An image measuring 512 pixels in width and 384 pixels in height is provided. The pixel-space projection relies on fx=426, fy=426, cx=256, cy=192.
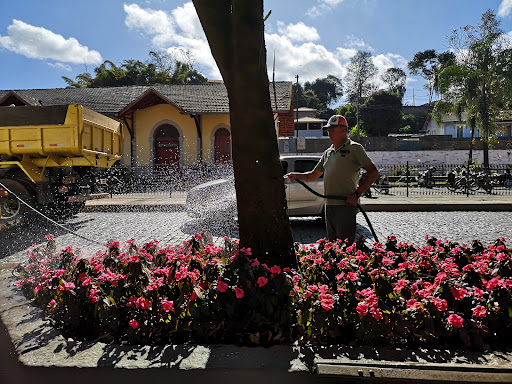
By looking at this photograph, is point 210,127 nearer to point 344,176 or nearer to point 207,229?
point 207,229

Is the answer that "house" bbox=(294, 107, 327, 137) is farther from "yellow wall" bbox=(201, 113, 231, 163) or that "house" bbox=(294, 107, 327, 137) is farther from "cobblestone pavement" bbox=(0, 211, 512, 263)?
"cobblestone pavement" bbox=(0, 211, 512, 263)

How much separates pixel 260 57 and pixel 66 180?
8877 millimetres

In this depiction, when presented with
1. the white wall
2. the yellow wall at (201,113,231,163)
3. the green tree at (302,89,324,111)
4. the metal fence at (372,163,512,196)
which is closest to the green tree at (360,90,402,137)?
the white wall

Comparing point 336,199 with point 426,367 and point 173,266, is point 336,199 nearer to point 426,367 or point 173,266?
point 173,266

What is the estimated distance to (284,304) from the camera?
2.61 meters

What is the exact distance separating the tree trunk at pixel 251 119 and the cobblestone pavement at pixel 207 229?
162 inches

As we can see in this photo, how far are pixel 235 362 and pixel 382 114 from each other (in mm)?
59765

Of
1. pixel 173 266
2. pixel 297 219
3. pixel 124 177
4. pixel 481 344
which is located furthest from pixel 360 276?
pixel 124 177

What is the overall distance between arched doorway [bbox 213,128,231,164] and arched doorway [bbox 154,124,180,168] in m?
2.37

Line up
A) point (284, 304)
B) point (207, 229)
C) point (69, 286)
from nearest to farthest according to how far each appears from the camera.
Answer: point (284, 304) < point (69, 286) < point (207, 229)

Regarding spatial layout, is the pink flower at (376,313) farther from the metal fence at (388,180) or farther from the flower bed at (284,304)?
the metal fence at (388,180)

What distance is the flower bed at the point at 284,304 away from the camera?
94.9 inches

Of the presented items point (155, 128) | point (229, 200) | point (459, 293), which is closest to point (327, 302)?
point (459, 293)

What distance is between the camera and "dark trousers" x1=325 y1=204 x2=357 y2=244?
421 cm
